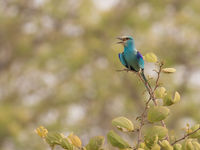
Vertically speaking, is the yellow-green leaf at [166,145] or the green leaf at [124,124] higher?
the green leaf at [124,124]

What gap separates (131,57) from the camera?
6.13ft

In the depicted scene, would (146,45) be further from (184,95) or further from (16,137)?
(16,137)

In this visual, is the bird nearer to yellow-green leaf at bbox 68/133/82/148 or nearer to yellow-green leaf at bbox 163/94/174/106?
yellow-green leaf at bbox 163/94/174/106

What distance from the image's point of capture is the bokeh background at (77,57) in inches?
446

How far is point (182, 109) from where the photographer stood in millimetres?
12508

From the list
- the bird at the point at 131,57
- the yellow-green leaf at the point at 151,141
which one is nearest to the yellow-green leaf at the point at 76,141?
the yellow-green leaf at the point at 151,141

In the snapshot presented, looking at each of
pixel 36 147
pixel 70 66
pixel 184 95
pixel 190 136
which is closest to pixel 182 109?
pixel 184 95

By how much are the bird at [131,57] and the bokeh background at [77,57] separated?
9.05 meters

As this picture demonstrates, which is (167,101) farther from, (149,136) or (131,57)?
(131,57)

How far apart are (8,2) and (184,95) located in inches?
243

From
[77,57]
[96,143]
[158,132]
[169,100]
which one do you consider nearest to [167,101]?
[169,100]

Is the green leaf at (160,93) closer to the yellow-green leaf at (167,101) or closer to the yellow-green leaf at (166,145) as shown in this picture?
the yellow-green leaf at (167,101)

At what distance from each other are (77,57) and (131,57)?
9.90 metres

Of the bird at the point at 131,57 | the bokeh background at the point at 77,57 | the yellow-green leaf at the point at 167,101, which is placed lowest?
the yellow-green leaf at the point at 167,101
